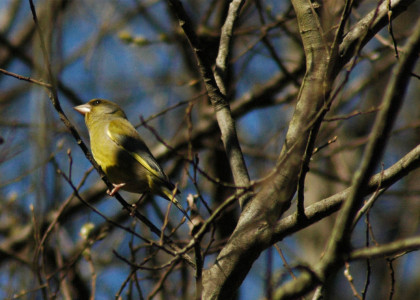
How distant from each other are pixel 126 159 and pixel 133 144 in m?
0.27

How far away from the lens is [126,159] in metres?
4.99

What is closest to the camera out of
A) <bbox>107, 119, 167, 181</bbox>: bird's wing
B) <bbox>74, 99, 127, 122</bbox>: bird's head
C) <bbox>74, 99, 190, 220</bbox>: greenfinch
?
<bbox>74, 99, 190, 220</bbox>: greenfinch

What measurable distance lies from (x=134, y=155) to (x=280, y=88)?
248 centimetres

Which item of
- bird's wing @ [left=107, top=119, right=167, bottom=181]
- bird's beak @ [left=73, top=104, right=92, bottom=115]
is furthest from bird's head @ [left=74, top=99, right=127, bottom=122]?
bird's wing @ [left=107, top=119, right=167, bottom=181]

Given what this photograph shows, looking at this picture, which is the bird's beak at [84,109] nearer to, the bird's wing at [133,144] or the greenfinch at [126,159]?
the greenfinch at [126,159]

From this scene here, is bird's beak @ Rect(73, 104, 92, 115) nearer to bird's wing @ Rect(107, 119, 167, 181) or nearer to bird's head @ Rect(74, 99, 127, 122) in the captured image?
bird's head @ Rect(74, 99, 127, 122)

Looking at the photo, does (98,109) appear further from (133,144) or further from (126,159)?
(126,159)

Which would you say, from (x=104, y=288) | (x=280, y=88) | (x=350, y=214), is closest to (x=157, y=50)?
(x=280, y=88)

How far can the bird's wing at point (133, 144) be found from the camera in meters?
4.93

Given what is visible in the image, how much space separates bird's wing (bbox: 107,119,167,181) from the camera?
194 inches

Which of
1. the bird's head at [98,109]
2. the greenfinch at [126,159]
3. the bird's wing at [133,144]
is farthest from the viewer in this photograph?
the bird's head at [98,109]

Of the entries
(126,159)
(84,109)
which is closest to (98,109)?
(84,109)

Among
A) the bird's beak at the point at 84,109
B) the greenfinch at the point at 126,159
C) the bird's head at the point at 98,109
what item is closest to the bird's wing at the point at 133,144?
the greenfinch at the point at 126,159

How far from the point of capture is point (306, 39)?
322 cm
